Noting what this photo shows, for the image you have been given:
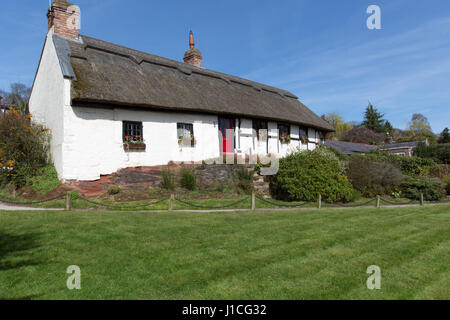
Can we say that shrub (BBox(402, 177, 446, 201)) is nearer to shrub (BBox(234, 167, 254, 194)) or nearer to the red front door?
shrub (BBox(234, 167, 254, 194))

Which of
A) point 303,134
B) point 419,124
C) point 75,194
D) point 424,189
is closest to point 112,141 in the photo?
point 75,194

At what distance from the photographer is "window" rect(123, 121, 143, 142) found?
1277 cm

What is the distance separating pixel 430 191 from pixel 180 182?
1295 centimetres

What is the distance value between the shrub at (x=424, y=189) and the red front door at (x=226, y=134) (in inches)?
384

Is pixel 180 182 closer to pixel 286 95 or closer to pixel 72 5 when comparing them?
pixel 72 5

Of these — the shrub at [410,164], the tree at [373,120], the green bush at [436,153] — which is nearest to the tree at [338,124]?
the tree at [373,120]

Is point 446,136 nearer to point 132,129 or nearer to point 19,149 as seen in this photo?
point 132,129

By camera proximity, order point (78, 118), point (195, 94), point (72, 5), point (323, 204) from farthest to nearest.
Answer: point (195, 94)
point (72, 5)
point (323, 204)
point (78, 118)

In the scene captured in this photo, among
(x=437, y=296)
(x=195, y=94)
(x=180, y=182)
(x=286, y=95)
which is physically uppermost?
(x=286, y=95)

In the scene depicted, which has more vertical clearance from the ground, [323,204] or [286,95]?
[286,95]

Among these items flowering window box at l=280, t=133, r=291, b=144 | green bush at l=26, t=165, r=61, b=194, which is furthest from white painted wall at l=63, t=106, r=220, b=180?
flowering window box at l=280, t=133, r=291, b=144

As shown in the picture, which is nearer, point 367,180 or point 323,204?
point 323,204
